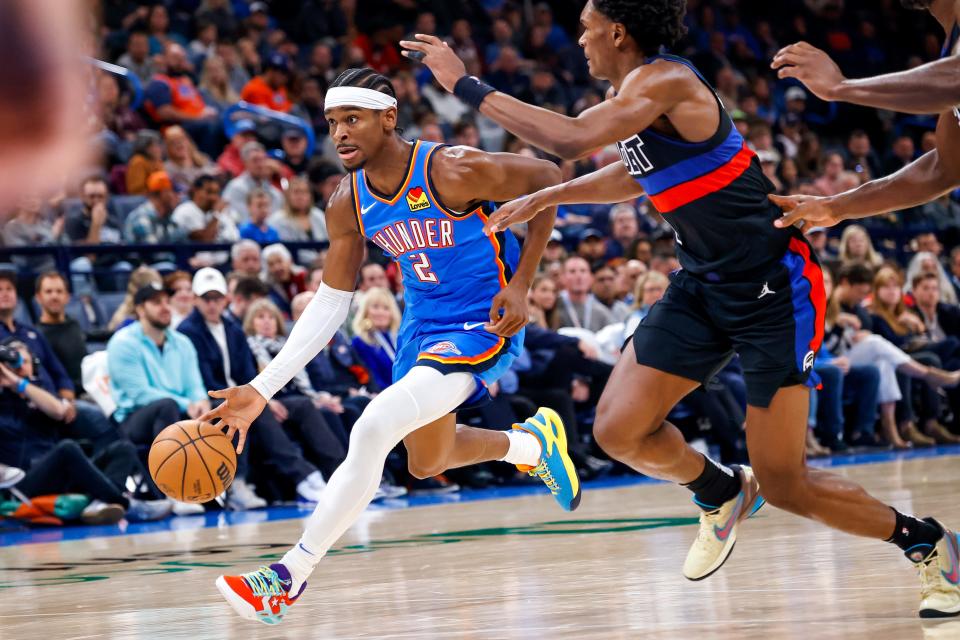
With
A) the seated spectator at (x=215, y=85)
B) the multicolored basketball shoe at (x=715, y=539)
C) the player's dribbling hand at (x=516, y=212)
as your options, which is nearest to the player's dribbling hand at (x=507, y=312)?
the player's dribbling hand at (x=516, y=212)

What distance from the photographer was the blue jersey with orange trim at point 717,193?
4.17m

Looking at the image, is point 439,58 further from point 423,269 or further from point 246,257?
Answer: point 246,257

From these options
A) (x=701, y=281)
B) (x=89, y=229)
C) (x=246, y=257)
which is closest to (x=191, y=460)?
(x=701, y=281)

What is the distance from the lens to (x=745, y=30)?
19859mm

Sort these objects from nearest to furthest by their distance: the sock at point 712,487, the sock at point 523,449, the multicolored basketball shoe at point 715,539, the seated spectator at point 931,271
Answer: the multicolored basketball shoe at point 715,539
the sock at point 712,487
the sock at point 523,449
the seated spectator at point 931,271

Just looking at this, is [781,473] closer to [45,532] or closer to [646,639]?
[646,639]

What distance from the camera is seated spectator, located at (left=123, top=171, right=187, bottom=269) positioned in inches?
421

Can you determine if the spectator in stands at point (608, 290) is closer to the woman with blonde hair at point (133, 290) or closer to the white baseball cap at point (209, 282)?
the white baseball cap at point (209, 282)

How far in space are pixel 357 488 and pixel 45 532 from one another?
491 centimetres

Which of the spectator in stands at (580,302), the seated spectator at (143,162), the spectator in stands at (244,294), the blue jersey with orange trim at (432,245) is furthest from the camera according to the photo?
the spectator in stands at (580,302)

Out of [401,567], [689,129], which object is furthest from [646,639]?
[401,567]

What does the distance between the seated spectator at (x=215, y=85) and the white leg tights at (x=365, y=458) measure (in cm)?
849

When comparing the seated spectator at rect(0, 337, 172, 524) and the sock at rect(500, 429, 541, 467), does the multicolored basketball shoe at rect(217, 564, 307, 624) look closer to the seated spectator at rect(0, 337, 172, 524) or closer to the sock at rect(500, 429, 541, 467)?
the sock at rect(500, 429, 541, 467)

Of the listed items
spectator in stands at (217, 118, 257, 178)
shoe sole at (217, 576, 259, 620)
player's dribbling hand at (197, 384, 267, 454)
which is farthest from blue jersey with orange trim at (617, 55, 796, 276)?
spectator in stands at (217, 118, 257, 178)
